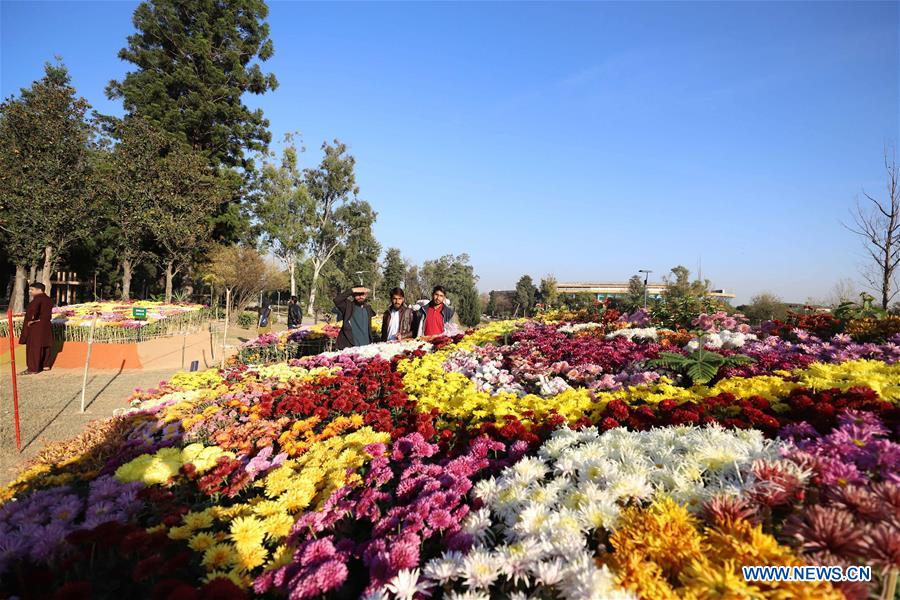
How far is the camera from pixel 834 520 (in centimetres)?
100

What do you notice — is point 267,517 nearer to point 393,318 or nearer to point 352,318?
point 352,318

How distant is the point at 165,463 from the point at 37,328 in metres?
8.99

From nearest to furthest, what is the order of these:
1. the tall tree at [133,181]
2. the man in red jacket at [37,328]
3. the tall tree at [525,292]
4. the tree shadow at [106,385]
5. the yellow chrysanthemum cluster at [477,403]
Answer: the yellow chrysanthemum cluster at [477,403], the tree shadow at [106,385], the man in red jacket at [37,328], the tall tree at [133,181], the tall tree at [525,292]

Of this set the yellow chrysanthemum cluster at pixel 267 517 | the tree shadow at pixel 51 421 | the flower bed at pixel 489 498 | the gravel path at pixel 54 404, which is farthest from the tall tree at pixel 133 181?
the yellow chrysanthemum cluster at pixel 267 517

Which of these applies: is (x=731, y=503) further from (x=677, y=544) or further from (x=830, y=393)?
(x=830, y=393)

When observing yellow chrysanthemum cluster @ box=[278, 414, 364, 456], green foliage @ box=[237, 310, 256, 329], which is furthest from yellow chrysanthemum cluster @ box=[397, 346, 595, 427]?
green foliage @ box=[237, 310, 256, 329]

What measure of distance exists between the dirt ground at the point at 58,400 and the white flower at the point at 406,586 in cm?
450

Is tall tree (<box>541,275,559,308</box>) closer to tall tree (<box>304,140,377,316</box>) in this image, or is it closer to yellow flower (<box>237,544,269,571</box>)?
tall tree (<box>304,140,377,316</box>)

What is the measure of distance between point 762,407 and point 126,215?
26.1 metres

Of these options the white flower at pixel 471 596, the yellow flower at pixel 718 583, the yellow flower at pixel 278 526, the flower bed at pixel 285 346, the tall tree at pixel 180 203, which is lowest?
the flower bed at pixel 285 346

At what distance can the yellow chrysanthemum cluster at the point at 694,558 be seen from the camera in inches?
36.5

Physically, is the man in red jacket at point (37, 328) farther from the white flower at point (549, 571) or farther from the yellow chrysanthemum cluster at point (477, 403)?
the white flower at point (549, 571)

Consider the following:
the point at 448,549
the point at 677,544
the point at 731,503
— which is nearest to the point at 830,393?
the point at 731,503

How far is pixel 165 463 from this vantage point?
90.7 inches
